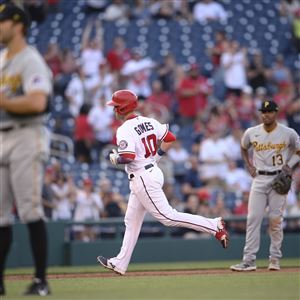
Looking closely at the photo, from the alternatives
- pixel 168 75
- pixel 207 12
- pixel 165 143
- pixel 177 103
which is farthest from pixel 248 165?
pixel 207 12

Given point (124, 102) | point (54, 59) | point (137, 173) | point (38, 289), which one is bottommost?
point (38, 289)

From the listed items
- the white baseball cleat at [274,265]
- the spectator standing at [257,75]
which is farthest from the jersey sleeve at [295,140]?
the spectator standing at [257,75]

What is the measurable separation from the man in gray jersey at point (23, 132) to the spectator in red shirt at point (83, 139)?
9.72 metres

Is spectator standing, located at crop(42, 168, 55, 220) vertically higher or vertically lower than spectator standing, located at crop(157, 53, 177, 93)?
lower

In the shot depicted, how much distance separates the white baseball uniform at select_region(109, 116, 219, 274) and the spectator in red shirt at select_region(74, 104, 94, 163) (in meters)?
7.27

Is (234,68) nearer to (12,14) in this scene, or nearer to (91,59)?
(91,59)

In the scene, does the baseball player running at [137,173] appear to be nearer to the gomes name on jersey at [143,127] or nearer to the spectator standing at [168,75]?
the gomes name on jersey at [143,127]

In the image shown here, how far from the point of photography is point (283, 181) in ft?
32.7

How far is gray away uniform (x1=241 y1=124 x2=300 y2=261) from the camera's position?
10094mm

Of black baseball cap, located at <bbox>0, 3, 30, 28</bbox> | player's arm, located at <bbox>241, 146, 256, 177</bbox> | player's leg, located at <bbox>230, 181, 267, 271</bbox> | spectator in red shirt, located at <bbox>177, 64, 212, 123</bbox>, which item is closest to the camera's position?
black baseball cap, located at <bbox>0, 3, 30, 28</bbox>

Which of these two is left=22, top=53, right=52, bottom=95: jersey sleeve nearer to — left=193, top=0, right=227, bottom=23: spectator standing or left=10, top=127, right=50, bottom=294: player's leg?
left=10, top=127, right=50, bottom=294: player's leg

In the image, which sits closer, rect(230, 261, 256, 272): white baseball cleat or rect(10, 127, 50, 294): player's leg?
rect(10, 127, 50, 294): player's leg

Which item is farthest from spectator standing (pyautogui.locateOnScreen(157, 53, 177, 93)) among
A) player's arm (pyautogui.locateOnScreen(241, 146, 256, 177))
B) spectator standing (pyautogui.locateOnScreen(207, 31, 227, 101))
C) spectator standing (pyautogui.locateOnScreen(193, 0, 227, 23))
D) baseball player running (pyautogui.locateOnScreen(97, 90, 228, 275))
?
baseball player running (pyautogui.locateOnScreen(97, 90, 228, 275))

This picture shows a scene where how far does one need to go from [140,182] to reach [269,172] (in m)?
1.73
